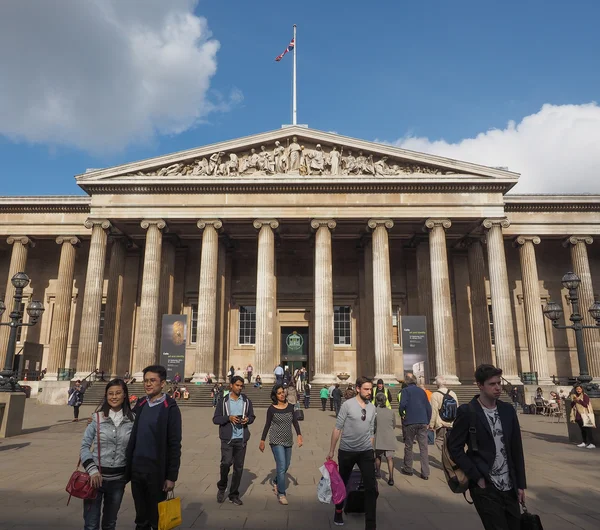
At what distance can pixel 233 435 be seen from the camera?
7129 millimetres

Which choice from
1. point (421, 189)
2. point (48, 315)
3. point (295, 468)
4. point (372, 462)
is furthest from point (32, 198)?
point (372, 462)

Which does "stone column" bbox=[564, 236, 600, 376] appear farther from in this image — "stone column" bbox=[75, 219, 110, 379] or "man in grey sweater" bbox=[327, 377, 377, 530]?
"stone column" bbox=[75, 219, 110, 379]

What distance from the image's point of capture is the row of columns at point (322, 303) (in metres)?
26.4

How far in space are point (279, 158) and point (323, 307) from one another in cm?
955

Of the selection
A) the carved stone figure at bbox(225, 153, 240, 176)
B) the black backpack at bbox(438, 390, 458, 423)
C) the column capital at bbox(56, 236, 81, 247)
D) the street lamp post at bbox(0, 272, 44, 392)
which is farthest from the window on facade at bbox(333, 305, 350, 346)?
the black backpack at bbox(438, 390, 458, 423)

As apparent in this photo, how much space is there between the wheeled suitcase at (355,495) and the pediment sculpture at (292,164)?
75.4 feet

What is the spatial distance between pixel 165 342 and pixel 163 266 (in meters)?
6.81

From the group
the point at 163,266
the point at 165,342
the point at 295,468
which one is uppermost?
the point at 163,266

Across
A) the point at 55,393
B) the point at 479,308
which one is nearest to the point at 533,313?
the point at 479,308

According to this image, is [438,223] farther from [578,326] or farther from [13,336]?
[13,336]

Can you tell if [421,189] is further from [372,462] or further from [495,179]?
[372,462]

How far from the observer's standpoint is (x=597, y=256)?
34.2 metres

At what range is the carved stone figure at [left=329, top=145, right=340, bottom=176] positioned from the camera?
92.6ft

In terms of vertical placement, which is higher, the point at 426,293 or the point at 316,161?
the point at 316,161
